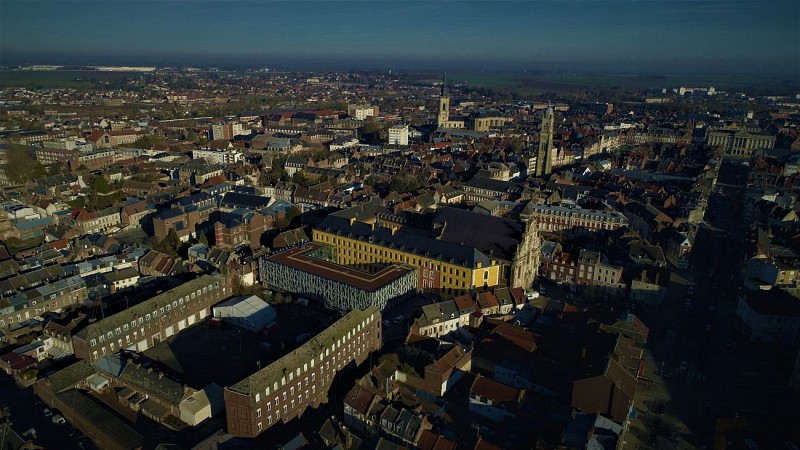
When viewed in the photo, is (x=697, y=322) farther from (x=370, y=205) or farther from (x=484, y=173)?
(x=484, y=173)

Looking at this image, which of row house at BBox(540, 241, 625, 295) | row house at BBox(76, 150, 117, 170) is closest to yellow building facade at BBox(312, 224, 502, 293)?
row house at BBox(540, 241, 625, 295)

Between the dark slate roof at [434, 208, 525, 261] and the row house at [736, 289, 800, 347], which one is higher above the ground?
the dark slate roof at [434, 208, 525, 261]

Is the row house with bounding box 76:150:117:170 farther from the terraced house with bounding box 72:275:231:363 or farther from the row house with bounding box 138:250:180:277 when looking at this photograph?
the terraced house with bounding box 72:275:231:363

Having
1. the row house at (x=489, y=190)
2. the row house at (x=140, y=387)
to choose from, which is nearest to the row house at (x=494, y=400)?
the row house at (x=140, y=387)

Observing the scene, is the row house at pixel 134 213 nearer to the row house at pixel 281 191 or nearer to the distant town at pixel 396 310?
the distant town at pixel 396 310

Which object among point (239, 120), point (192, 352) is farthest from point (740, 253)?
point (239, 120)

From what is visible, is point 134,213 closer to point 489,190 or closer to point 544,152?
point 489,190
